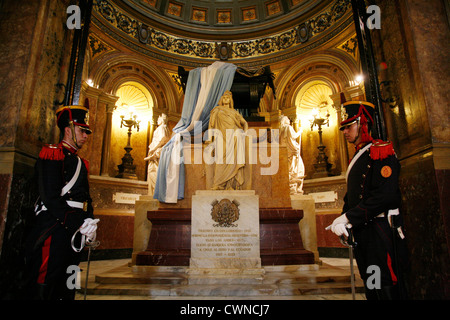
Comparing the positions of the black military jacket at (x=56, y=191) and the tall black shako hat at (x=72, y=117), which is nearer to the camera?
the black military jacket at (x=56, y=191)

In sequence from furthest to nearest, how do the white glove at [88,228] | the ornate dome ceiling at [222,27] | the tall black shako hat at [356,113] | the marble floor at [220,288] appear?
the ornate dome ceiling at [222,27] < the marble floor at [220,288] < the tall black shako hat at [356,113] < the white glove at [88,228]

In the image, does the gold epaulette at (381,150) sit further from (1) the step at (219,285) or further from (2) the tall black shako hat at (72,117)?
(2) the tall black shako hat at (72,117)

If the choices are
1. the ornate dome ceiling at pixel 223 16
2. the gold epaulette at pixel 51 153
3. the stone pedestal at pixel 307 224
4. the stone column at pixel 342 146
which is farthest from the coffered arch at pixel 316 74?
the gold epaulette at pixel 51 153

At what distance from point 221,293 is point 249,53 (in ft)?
31.2

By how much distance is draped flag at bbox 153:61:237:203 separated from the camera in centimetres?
427

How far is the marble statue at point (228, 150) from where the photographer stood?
391 cm

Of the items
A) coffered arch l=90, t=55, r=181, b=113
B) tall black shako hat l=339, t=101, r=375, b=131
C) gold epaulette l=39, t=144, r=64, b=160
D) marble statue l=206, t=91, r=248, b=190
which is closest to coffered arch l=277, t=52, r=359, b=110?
coffered arch l=90, t=55, r=181, b=113

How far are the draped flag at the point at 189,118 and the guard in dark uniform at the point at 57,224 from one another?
197cm

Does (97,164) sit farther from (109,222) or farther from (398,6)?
(398,6)

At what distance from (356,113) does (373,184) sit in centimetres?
61

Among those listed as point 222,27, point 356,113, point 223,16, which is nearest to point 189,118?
point 356,113

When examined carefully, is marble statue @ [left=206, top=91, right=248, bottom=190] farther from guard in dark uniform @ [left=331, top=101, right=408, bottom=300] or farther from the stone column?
the stone column
